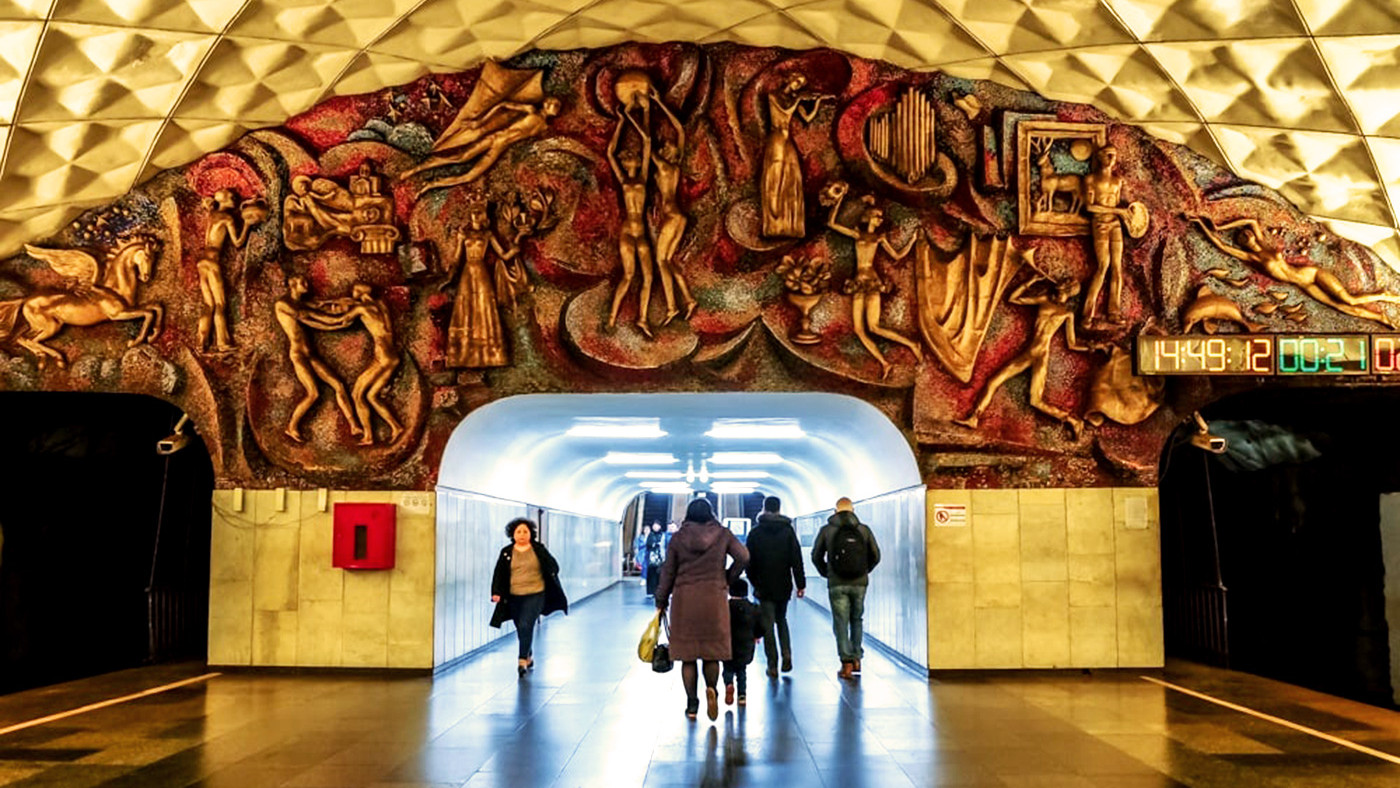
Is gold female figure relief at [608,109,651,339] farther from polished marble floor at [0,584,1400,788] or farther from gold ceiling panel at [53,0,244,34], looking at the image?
polished marble floor at [0,584,1400,788]

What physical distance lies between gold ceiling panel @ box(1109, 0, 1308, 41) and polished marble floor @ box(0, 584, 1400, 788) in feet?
18.2

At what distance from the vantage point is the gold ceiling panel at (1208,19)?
9.87 meters

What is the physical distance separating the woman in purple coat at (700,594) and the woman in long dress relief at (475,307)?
3828 millimetres

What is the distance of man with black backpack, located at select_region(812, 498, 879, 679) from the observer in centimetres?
1186

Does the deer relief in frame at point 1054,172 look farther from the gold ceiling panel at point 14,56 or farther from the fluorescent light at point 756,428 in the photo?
the gold ceiling panel at point 14,56

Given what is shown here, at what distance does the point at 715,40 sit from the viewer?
1205 cm

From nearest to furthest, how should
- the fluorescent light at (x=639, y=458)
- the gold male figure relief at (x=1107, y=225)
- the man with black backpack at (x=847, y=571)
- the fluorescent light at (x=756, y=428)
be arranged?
the man with black backpack at (x=847, y=571), the gold male figure relief at (x=1107, y=225), the fluorescent light at (x=756, y=428), the fluorescent light at (x=639, y=458)

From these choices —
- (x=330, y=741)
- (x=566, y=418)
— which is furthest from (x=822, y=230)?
(x=330, y=741)

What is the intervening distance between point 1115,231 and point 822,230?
9.50 feet

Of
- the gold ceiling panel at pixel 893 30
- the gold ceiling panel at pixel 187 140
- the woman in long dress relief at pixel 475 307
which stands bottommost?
the woman in long dress relief at pixel 475 307

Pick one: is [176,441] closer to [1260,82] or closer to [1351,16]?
[1260,82]

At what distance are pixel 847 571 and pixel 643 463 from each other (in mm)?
12730

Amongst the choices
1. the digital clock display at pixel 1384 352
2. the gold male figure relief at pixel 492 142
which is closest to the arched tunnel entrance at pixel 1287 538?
the digital clock display at pixel 1384 352

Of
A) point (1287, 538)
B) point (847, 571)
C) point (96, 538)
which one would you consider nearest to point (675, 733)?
point (847, 571)
